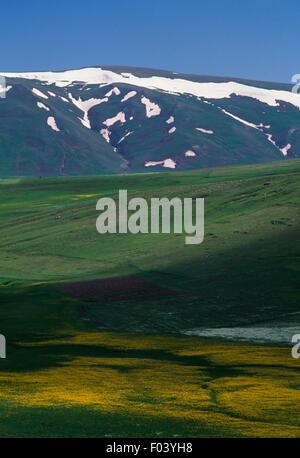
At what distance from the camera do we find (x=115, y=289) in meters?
150

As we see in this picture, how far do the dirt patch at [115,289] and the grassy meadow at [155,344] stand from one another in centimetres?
82

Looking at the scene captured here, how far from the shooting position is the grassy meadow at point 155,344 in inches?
2343

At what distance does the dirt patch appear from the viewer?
14312cm

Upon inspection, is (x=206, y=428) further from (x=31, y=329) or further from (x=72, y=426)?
(x=31, y=329)

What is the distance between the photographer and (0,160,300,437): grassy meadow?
59.5 m

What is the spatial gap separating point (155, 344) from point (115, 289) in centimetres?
4287

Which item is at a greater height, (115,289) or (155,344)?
(115,289)

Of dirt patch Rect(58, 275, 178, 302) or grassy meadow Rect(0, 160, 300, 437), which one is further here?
dirt patch Rect(58, 275, 178, 302)

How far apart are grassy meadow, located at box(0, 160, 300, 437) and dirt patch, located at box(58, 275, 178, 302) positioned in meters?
0.82

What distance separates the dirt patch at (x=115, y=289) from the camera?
143 meters

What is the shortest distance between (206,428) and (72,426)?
8.20 meters

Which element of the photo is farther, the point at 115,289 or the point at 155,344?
the point at 115,289

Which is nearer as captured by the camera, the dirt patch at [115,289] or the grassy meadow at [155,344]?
the grassy meadow at [155,344]

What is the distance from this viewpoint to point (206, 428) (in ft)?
185
